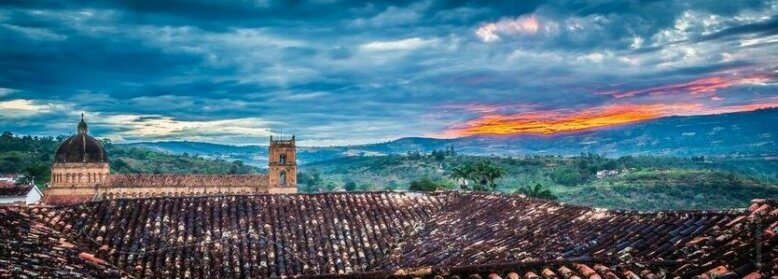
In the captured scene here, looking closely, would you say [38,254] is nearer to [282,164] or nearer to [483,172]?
[483,172]

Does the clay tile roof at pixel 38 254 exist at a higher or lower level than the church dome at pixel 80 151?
lower

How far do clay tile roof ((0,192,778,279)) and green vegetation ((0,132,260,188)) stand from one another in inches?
3604

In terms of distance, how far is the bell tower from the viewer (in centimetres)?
7738

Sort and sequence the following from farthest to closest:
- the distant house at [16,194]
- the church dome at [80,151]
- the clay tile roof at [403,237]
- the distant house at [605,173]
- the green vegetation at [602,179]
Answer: the distant house at [605,173]
the church dome at [80,151]
the green vegetation at [602,179]
the distant house at [16,194]
the clay tile roof at [403,237]

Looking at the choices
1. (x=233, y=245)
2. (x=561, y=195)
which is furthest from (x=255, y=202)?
(x=561, y=195)

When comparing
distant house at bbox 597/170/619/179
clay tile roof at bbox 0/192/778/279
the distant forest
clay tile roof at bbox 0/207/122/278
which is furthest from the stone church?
distant house at bbox 597/170/619/179

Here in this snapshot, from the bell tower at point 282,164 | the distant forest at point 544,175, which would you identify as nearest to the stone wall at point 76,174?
the distant forest at point 544,175

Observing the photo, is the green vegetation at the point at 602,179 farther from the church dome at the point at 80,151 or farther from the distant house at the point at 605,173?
the church dome at the point at 80,151

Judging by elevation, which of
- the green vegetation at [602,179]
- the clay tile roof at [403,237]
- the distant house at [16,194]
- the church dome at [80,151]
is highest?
the church dome at [80,151]

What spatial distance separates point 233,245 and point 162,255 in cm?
153

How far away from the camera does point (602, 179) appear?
4279 inches

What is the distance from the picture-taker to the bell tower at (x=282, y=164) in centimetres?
7738

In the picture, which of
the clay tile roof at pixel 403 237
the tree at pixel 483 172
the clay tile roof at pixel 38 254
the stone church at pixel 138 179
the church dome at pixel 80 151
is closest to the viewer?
the clay tile roof at pixel 403 237

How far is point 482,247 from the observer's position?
12.5 metres
